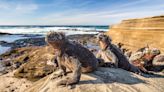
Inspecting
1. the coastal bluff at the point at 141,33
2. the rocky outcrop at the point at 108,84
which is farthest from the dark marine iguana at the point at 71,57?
the coastal bluff at the point at 141,33

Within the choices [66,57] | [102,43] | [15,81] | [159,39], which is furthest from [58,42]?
[159,39]

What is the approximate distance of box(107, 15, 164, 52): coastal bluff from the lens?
56.5 feet

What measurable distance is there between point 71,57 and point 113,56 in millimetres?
2209

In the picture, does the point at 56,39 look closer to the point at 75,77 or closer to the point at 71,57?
the point at 71,57

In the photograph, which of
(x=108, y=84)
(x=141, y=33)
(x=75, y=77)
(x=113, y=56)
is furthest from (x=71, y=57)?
(x=141, y=33)

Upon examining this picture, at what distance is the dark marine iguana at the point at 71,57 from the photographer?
4844mm

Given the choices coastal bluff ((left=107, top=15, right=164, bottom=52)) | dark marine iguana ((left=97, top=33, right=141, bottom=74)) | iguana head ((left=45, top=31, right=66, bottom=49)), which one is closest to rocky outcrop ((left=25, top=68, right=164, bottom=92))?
iguana head ((left=45, top=31, right=66, bottom=49))

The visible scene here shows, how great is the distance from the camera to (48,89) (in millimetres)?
4973

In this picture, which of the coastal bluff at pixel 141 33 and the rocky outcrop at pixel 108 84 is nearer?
the rocky outcrop at pixel 108 84

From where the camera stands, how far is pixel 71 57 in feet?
16.8

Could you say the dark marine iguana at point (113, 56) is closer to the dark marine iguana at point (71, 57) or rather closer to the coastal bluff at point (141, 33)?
the dark marine iguana at point (71, 57)

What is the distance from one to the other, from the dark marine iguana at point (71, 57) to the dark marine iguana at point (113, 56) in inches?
44.9

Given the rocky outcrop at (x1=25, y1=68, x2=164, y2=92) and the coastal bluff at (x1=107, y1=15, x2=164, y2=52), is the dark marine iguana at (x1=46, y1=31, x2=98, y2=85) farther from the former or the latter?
the coastal bluff at (x1=107, y1=15, x2=164, y2=52)

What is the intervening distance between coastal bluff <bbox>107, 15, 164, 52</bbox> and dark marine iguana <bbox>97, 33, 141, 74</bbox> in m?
9.33
